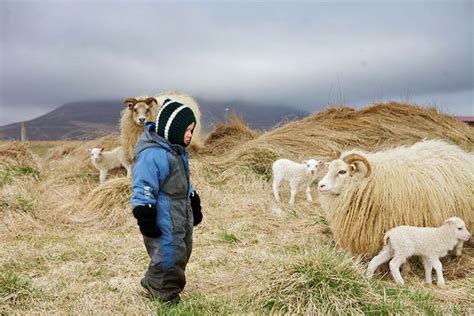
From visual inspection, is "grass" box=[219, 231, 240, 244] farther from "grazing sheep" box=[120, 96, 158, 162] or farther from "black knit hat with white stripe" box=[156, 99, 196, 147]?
"grazing sheep" box=[120, 96, 158, 162]

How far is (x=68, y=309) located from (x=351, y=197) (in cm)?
332

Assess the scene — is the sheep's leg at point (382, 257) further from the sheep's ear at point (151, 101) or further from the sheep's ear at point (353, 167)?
the sheep's ear at point (151, 101)

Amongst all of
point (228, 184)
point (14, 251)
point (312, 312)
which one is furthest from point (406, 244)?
point (228, 184)

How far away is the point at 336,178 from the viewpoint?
5.89 metres

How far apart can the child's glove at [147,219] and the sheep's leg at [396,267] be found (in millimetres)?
2545

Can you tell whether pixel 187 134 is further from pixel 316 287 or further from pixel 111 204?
pixel 111 204

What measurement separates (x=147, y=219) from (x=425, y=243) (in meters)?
2.99

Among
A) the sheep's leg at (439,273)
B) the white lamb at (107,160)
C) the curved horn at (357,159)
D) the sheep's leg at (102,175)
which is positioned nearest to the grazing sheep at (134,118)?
the white lamb at (107,160)

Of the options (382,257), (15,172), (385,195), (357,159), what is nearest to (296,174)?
(357,159)

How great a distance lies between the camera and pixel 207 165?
11.1 m

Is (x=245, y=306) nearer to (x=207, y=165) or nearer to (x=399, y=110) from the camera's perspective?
(x=207, y=165)

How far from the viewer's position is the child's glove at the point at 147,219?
406 cm

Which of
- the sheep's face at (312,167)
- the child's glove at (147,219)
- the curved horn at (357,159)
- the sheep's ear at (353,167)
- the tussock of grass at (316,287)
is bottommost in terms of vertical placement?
the tussock of grass at (316,287)

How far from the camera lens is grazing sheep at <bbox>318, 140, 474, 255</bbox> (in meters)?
5.66
